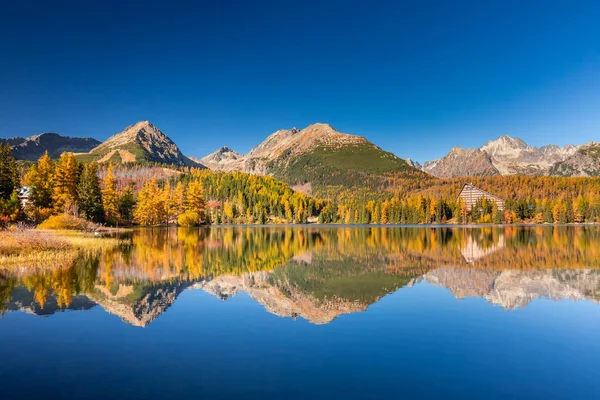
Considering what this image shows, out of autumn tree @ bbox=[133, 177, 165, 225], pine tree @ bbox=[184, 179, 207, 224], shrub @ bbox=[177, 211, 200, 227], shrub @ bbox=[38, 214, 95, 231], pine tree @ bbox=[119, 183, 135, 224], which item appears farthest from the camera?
pine tree @ bbox=[184, 179, 207, 224]

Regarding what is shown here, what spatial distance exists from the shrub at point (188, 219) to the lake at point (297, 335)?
113771 mm

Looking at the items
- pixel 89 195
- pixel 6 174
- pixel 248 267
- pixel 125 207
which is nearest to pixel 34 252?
pixel 248 267

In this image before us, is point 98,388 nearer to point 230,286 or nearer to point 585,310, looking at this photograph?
point 230,286

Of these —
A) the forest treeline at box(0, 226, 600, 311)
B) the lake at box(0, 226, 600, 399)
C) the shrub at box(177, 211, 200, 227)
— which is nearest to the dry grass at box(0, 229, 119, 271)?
the forest treeline at box(0, 226, 600, 311)

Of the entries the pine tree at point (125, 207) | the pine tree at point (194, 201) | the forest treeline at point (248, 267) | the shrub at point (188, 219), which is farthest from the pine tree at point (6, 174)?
the pine tree at point (194, 201)

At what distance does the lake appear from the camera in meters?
12.4

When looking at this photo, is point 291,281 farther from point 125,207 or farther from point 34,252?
point 125,207

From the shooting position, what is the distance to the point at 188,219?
147250mm

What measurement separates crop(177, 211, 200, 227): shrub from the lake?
11377 centimetres

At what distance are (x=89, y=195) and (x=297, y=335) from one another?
284ft

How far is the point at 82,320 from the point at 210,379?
977 centimetres

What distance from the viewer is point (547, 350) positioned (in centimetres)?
1589

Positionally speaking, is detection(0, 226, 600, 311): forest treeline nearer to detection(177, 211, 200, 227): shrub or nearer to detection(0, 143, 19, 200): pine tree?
detection(0, 143, 19, 200): pine tree

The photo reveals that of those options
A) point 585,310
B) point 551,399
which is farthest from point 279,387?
point 585,310
